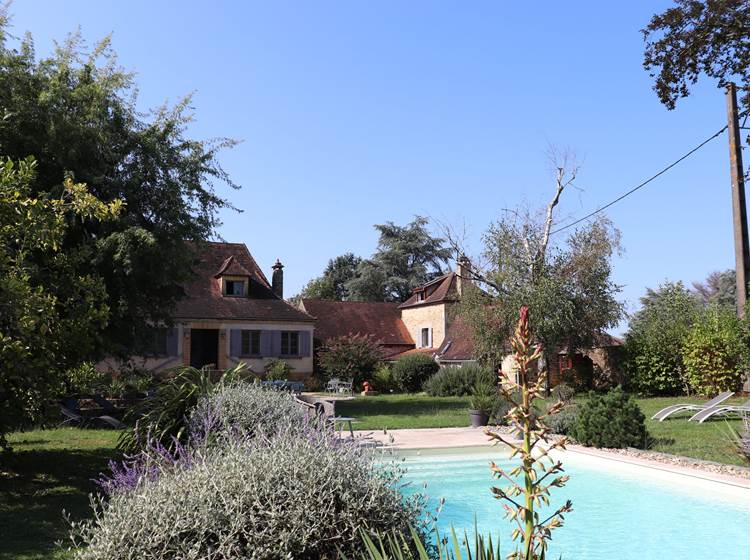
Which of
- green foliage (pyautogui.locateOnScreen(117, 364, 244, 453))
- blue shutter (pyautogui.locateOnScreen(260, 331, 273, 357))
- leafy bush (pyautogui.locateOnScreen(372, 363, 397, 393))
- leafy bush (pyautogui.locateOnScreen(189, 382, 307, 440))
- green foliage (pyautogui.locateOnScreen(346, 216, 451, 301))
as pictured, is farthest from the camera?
green foliage (pyautogui.locateOnScreen(346, 216, 451, 301))

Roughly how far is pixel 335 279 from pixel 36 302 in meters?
52.5

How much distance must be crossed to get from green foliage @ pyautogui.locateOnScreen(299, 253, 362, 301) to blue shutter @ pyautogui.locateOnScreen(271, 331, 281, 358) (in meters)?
25.4

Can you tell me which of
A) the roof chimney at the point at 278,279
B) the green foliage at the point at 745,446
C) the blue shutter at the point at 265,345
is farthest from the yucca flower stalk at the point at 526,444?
the roof chimney at the point at 278,279

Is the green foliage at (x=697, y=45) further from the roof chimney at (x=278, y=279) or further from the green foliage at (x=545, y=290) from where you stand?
the roof chimney at (x=278, y=279)

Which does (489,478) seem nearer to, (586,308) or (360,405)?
(360,405)

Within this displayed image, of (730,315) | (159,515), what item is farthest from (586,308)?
(159,515)

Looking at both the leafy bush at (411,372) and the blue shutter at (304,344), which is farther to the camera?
the blue shutter at (304,344)

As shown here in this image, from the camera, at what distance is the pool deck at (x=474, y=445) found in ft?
29.7

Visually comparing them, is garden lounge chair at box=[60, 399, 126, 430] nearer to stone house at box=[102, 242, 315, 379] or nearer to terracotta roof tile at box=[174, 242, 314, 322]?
stone house at box=[102, 242, 315, 379]

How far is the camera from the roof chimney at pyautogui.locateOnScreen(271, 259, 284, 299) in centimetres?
3497

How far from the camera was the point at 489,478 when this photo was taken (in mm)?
10742

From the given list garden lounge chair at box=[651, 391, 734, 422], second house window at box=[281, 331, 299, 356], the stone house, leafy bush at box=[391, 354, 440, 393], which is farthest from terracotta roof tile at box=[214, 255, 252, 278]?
garden lounge chair at box=[651, 391, 734, 422]

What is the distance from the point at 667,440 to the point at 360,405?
1179 cm

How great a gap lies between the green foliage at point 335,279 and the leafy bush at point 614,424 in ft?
149
